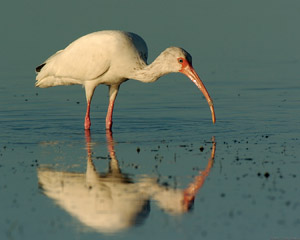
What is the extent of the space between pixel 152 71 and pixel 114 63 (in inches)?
30.8

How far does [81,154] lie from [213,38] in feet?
54.4

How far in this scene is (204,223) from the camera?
910 cm

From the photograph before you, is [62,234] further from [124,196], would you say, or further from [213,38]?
[213,38]

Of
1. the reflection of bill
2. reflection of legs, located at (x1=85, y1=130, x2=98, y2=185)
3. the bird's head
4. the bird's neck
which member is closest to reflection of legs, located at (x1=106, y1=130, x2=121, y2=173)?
the reflection of bill

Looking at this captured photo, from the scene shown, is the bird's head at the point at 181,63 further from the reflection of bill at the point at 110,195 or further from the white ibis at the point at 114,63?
the reflection of bill at the point at 110,195

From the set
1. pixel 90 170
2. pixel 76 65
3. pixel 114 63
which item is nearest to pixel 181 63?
pixel 114 63

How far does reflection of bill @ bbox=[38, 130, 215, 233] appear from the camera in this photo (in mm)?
9352

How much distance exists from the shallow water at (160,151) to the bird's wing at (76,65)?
79 cm

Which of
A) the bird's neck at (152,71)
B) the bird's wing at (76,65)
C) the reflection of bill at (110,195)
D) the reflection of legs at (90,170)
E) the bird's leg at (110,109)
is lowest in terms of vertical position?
the reflection of bill at (110,195)

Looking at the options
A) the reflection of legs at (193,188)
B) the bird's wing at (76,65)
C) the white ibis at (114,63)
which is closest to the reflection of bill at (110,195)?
the reflection of legs at (193,188)

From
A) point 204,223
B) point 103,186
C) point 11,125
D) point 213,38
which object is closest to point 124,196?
point 103,186

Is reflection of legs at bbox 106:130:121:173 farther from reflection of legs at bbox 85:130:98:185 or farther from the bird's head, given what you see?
the bird's head

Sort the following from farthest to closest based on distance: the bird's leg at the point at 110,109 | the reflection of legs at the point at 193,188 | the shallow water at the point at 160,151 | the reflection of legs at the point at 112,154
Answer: the bird's leg at the point at 110,109
the reflection of legs at the point at 112,154
the reflection of legs at the point at 193,188
the shallow water at the point at 160,151

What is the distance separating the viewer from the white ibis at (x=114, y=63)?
590 inches
